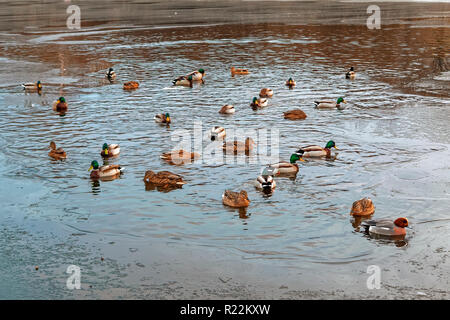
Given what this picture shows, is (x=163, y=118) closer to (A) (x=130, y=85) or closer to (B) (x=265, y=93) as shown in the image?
(B) (x=265, y=93)

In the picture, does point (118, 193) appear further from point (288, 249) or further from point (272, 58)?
point (272, 58)

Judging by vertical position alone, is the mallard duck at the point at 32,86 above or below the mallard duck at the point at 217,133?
above

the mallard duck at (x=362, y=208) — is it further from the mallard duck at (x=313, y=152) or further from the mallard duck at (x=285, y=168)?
the mallard duck at (x=313, y=152)

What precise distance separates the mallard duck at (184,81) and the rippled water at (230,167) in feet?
1.36

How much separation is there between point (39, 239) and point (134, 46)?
96.9 feet

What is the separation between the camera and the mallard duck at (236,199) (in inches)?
555

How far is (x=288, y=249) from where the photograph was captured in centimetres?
1214

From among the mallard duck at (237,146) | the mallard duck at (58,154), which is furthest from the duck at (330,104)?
the mallard duck at (58,154)

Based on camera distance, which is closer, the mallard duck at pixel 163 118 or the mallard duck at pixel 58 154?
the mallard duck at pixel 58 154

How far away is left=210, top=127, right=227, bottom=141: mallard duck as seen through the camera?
19.8 m

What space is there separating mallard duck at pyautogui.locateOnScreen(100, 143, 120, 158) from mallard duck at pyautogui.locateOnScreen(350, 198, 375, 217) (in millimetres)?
7466

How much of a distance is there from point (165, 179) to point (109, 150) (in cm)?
324

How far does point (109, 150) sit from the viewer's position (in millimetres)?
18047
